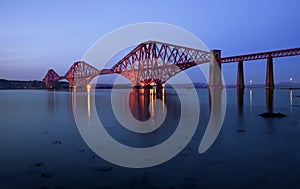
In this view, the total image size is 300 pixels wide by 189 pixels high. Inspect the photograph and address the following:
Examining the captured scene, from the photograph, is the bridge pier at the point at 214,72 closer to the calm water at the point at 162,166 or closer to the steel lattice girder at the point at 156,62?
the steel lattice girder at the point at 156,62

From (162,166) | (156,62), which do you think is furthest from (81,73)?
(162,166)

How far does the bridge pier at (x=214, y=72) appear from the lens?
2845 inches

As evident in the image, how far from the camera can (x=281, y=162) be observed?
17.9 feet

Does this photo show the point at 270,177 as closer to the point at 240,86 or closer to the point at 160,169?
the point at 160,169

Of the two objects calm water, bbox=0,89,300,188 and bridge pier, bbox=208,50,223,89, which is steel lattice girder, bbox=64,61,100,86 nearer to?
bridge pier, bbox=208,50,223,89

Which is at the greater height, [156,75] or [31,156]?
[156,75]

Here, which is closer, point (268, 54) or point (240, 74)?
point (268, 54)

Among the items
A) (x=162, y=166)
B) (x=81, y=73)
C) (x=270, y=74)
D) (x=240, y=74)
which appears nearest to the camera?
(x=162, y=166)

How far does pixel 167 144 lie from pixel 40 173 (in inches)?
149

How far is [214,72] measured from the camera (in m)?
73.6

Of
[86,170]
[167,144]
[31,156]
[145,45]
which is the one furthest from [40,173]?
[145,45]

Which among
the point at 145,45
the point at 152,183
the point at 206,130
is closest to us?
the point at 152,183

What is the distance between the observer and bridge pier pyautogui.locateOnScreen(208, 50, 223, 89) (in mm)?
72275

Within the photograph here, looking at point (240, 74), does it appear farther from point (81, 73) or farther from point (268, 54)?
point (81, 73)
